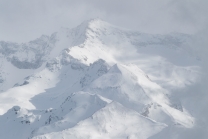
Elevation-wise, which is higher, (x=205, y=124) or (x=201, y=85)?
(x=201, y=85)

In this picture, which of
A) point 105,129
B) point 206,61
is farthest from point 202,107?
point 105,129

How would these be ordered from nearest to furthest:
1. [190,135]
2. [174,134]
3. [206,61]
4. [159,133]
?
[206,61]
[190,135]
[174,134]
[159,133]

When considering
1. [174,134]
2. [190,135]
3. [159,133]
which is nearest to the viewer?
[190,135]

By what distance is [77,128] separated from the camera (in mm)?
195500

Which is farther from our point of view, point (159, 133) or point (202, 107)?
point (159, 133)

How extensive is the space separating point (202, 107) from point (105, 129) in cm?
5553

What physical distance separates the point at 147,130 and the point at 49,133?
4145 centimetres

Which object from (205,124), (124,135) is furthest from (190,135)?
(124,135)

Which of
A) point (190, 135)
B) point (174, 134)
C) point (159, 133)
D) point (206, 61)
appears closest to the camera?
point (206, 61)

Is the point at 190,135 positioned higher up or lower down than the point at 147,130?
lower down

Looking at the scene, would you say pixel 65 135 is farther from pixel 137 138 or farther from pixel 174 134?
pixel 174 134

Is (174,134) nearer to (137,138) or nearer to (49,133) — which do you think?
(137,138)

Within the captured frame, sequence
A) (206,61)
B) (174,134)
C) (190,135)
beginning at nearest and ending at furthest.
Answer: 1. (206,61)
2. (190,135)
3. (174,134)

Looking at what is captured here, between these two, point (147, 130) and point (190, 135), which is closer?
point (190, 135)
